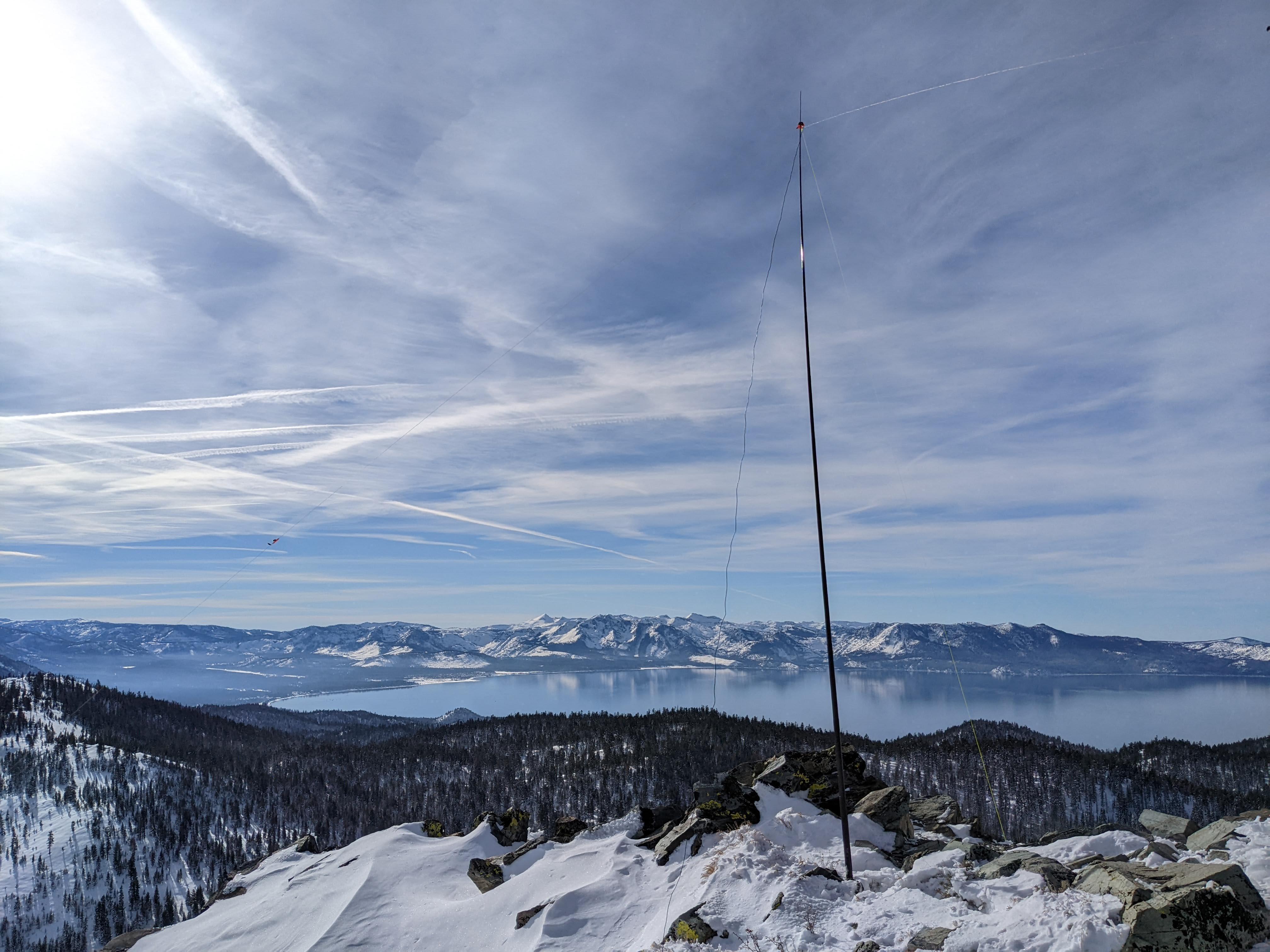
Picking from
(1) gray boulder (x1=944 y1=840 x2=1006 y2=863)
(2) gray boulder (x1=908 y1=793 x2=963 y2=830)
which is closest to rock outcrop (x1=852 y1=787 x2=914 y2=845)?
(2) gray boulder (x1=908 y1=793 x2=963 y2=830)

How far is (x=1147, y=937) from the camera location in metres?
10.2

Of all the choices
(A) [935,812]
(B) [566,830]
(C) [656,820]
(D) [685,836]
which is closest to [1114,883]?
(D) [685,836]

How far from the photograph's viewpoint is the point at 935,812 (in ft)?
87.6

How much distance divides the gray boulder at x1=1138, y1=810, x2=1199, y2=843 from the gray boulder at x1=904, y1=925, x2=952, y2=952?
15128 mm

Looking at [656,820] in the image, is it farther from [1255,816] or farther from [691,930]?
[1255,816]

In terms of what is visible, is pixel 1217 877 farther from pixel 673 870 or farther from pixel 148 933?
pixel 148 933

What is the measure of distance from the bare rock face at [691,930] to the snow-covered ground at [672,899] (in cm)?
23

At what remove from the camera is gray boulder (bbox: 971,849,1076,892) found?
44.9 feet

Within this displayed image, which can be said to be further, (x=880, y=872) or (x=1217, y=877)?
(x=880, y=872)

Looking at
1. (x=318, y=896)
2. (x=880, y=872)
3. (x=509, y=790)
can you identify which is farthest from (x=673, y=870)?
(x=509, y=790)

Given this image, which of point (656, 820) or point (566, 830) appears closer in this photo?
point (656, 820)

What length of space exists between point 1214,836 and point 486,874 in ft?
80.3

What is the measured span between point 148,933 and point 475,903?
71.8 feet

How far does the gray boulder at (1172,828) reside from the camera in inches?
882
